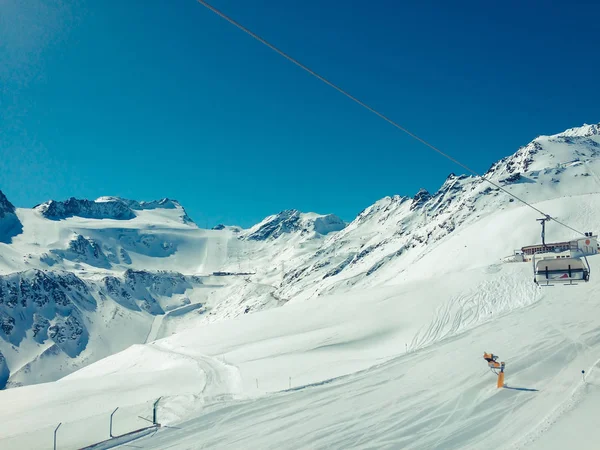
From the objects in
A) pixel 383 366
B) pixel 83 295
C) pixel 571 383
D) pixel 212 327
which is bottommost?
pixel 571 383

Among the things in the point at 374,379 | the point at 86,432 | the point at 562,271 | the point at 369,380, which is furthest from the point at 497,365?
the point at 86,432

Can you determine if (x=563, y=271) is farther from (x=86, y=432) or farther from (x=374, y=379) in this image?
(x=86, y=432)

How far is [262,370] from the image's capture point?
34.4m

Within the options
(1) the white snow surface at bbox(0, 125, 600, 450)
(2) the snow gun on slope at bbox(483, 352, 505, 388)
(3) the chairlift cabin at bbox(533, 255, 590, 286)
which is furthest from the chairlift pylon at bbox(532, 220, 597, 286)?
(2) the snow gun on slope at bbox(483, 352, 505, 388)

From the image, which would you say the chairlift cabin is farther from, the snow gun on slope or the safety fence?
the safety fence

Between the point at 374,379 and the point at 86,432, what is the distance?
13879mm

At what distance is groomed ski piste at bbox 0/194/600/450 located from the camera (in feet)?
54.0

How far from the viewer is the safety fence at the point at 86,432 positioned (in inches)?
641

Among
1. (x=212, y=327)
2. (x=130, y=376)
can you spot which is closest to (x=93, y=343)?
(x=212, y=327)

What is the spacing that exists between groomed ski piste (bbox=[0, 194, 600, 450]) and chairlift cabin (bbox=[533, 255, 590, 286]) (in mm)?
4008

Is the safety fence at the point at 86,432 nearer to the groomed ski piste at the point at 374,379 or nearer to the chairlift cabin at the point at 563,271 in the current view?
the groomed ski piste at the point at 374,379

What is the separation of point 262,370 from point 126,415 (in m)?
16.4

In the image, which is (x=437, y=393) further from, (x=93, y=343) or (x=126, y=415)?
(x=93, y=343)

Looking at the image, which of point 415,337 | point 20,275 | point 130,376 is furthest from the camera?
point 20,275
